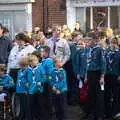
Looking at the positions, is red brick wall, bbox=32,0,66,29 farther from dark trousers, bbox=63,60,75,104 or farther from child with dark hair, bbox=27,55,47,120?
child with dark hair, bbox=27,55,47,120

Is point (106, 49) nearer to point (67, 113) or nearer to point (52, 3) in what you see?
point (67, 113)

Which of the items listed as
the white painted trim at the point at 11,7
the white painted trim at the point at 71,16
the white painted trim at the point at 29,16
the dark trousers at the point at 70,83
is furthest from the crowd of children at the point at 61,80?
the white painted trim at the point at 11,7

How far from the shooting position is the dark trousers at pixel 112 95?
11.1 m

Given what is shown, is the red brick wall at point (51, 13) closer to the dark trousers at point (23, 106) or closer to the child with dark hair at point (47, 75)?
the child with dark hair at point (47, 75)

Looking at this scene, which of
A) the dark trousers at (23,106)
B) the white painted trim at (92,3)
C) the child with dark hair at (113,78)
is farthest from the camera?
the white painted trim at (92,3)

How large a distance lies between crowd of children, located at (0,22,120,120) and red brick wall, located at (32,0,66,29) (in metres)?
6.52

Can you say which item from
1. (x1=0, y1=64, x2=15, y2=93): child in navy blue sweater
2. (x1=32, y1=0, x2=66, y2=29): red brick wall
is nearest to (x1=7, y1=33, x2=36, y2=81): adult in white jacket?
(x1=0, y1=64, x2=15, y2=93): child in navy blue sweater

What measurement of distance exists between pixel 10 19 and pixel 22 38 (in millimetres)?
8084

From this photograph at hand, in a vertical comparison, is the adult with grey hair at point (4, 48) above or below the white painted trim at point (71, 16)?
below

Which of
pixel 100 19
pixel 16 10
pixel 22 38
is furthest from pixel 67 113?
pixel 16 10

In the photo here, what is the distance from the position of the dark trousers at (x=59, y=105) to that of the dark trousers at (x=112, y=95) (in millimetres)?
1006

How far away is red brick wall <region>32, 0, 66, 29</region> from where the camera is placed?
58.3 feet

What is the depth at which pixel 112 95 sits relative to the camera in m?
11.3

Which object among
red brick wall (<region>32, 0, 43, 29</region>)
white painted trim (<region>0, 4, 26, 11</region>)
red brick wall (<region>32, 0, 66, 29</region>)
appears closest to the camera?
red brick wall (<region>32, 0, 66, 29</region>)
